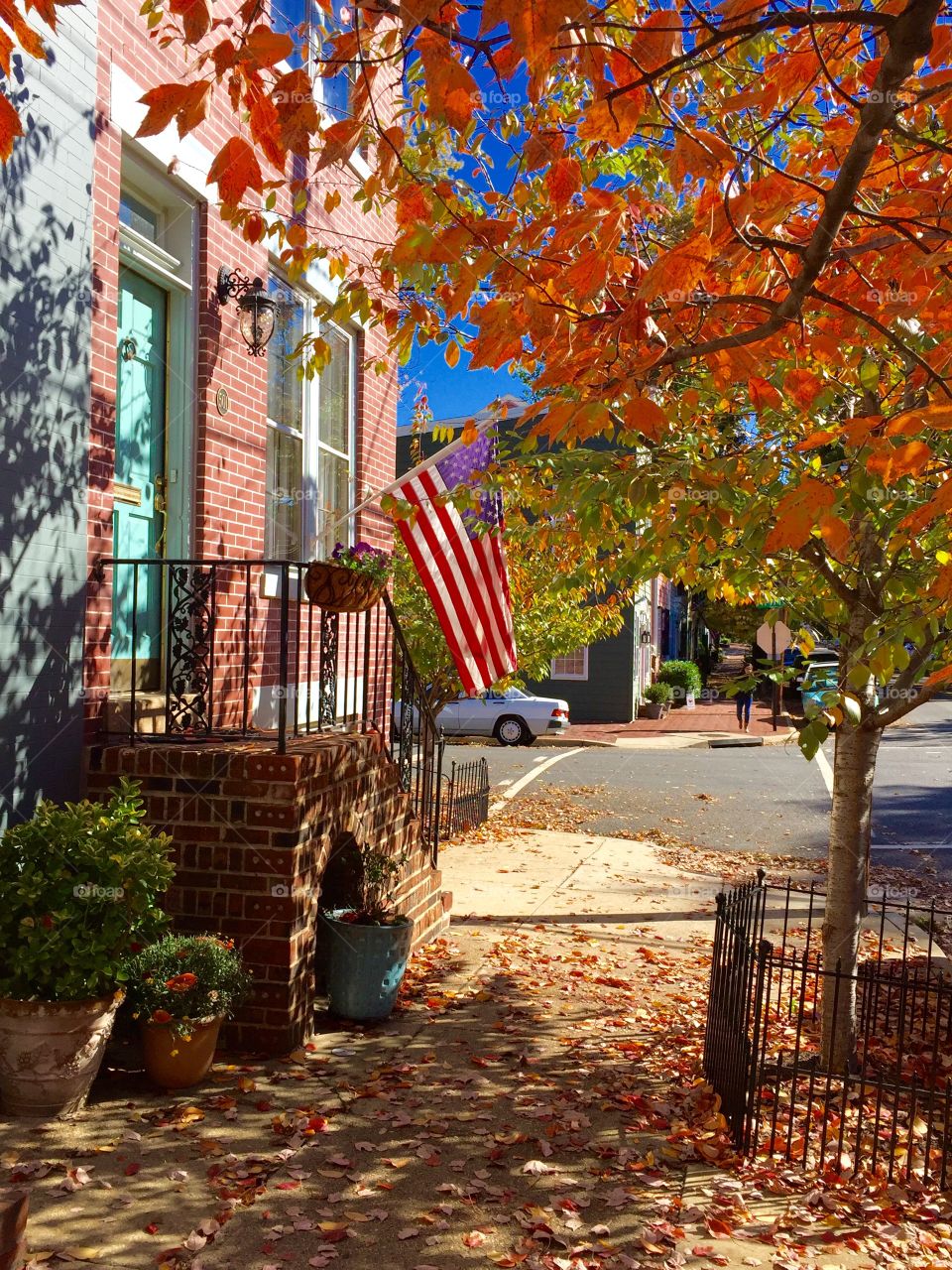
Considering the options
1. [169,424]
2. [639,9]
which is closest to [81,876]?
[169,424]

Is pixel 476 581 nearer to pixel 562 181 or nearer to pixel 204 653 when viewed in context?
pixel 204 653

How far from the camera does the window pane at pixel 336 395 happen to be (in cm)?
953

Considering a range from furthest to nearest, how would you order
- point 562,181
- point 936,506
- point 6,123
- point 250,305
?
1. point 250,305
2. point 562,181
3. point 936,506
4. point 6,123

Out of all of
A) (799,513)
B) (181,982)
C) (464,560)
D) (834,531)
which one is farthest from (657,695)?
(799,513)

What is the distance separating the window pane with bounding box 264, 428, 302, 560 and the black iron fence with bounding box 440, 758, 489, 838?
5.06 meters

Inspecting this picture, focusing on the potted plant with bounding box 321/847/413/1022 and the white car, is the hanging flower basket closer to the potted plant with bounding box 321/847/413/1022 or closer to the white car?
the potted plant with bounding box 321/847/413/1022

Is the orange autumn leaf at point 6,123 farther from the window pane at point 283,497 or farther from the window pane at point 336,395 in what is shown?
the window pane at point 336,395

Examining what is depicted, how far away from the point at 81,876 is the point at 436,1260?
2116 mm

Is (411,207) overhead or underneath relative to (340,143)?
overhead

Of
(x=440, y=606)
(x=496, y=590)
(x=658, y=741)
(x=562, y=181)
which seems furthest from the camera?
(x=658, y=741)

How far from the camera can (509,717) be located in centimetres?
2469

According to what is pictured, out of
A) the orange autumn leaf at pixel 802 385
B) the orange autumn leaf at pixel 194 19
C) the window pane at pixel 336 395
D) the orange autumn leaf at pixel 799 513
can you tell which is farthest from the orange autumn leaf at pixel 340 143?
the window pane at pixel 336 395

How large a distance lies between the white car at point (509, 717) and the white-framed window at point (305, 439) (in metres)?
14.5

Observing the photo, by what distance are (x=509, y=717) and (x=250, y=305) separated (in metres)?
17.9
